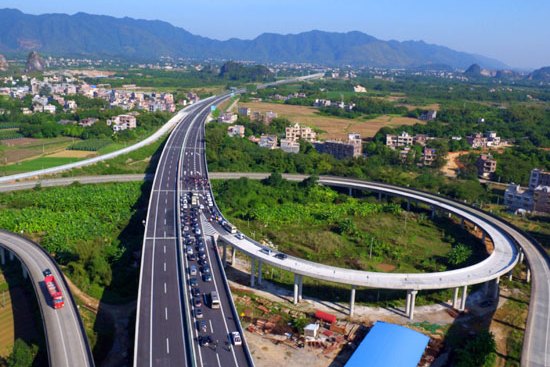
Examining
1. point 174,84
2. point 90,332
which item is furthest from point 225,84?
point 90,332

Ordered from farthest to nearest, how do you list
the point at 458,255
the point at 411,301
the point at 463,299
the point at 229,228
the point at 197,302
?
the point at 458,255 < the point at 229,228 < the point at 463,299 < the point at 411,301 < the point at 197,302

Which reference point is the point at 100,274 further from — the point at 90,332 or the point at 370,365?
the point at 370,365

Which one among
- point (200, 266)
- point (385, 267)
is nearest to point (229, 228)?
point (200, 266)

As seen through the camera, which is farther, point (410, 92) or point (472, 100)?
point (410, 92)

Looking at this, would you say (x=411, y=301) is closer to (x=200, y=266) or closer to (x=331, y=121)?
(x=200, y=266)

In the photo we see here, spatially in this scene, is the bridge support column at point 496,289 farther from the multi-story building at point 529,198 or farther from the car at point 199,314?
the multi-story building at point 529,198

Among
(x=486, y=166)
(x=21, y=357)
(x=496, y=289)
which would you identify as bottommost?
(x=496, y=289)

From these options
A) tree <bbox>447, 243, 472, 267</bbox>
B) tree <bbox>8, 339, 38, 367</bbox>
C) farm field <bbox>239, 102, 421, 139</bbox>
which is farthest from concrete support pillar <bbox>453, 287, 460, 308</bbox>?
farm field <bbox>239, 102, 421, 139</bbox>
